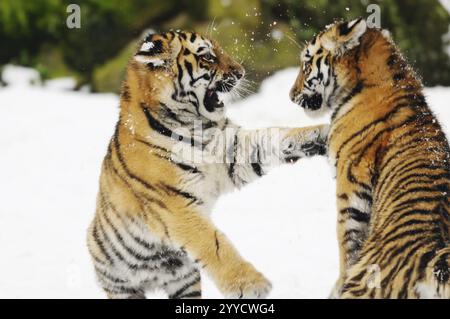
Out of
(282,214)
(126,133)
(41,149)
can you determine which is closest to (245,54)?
(41,149)

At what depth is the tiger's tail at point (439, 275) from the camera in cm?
240

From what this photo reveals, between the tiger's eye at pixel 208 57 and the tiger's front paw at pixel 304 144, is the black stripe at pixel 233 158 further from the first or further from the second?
the tiger's eye at pixel 208 57

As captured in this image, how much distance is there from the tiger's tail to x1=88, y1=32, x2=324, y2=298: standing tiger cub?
2.73 feet

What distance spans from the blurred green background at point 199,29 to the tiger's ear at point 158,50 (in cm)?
292

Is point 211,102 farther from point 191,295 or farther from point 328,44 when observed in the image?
point 191,295

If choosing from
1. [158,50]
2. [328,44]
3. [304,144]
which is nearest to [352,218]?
[304,144]

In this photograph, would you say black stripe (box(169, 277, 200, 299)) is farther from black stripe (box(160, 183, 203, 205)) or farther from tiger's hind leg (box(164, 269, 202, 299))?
black stripe (box(160, 183, 203, 205))

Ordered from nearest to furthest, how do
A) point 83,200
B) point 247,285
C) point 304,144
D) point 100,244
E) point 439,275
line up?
1. point 439,275
2. point 247,285
3. point 304,144
4. point 100,244
5. point 83,200

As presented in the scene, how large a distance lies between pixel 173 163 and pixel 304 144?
1.81ft

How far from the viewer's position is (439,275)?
94.7 inches

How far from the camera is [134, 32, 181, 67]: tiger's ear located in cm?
313

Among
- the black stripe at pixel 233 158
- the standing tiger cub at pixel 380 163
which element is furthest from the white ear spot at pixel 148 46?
the standing tiger cub at pixel 380 163

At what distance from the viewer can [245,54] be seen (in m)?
6.41

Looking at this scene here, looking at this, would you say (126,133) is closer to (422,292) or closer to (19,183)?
(422,292)
